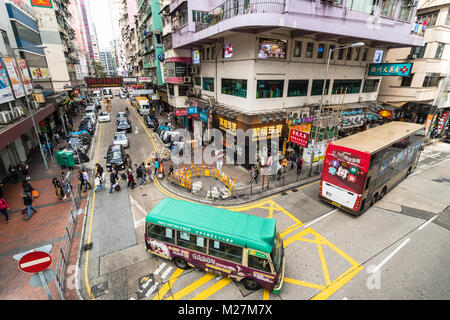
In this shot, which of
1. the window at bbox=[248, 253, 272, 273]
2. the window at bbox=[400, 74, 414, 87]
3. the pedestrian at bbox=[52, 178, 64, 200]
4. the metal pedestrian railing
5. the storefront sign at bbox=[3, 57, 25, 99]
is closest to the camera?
the window at bbox=[248, 253, 272, 273]

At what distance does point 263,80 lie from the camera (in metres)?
17.0

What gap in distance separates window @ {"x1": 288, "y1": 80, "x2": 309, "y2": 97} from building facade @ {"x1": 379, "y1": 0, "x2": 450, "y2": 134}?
47.2ft

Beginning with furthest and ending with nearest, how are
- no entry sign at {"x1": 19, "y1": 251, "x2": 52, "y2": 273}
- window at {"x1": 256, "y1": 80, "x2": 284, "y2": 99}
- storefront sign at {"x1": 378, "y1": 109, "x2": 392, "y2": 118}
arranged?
storefront sign at {"x1": 378, "y1": 109, "x2": 392, "y2": 118}
window at {"x1": 256, "y1": 80, "x2": 284, "y2": 99}
no entry sign at {"x1": 19, "y1": 251, "x2": 52, "y2": 273}

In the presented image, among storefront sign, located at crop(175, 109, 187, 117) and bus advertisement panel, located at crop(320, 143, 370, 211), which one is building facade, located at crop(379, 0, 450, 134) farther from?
storefront sign, located at crop(175, 109, 187, 117)

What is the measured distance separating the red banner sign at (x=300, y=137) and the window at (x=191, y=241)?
11707mm

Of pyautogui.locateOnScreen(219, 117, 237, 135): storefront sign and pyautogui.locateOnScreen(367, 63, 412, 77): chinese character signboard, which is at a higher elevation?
pyautogui.locateOnScreen(367, 63, 412, 77): chinese character signboard

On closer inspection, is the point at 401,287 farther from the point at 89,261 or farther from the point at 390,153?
the point at 89,261

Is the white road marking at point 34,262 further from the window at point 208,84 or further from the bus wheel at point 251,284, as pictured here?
the window at point 208,84

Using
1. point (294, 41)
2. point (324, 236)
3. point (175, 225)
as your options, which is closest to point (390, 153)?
point (324, 236)

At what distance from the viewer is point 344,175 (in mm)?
12062

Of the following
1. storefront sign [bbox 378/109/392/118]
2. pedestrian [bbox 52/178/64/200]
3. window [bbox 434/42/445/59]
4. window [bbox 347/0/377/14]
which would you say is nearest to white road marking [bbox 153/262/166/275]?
pedestrian [bbox 52/178/64/200]

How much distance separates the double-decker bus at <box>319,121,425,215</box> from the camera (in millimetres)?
11312

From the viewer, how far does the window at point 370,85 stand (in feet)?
83.3

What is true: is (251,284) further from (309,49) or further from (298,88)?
(309,49)
